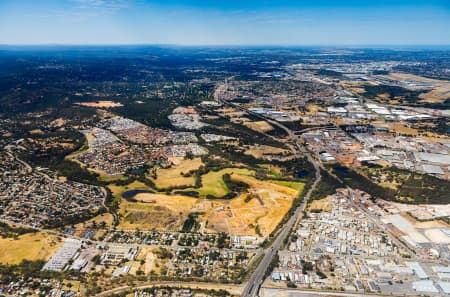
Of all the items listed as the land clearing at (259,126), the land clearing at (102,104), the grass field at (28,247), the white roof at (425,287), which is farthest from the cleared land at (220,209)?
the land clearing at (102,104)

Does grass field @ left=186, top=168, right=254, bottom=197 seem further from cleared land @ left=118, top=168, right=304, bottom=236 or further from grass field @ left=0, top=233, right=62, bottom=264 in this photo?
grass field @ left=0, top=233, right=62, bottom=264

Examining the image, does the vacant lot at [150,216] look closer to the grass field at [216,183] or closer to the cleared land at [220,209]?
the cleared land at [220,209]

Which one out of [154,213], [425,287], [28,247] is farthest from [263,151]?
[28,247]

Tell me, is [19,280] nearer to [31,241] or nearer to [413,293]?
[31,241]

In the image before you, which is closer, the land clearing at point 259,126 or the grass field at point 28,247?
the grass field at point 28,247

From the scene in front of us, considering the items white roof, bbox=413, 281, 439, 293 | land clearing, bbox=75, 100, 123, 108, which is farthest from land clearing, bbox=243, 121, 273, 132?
white roof, bbox=413, 281, 439, 293

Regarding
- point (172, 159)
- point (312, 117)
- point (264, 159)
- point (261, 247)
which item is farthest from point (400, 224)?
point (312, 117)
